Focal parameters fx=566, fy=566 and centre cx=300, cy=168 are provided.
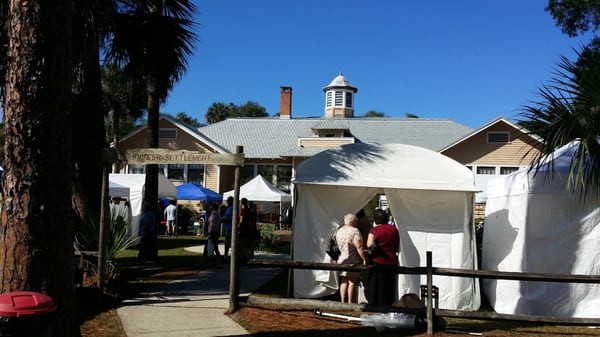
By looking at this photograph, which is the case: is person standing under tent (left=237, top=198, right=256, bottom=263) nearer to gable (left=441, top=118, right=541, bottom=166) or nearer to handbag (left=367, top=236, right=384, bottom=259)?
handbag (left=367, top=236, right=384, bottom=259)

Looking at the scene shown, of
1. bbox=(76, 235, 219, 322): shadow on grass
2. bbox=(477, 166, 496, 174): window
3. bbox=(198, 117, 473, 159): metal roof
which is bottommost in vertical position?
bbox=(76, 235, 219, 322): shadow on grass

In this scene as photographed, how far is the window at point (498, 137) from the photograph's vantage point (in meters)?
28.4

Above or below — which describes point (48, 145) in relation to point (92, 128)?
below

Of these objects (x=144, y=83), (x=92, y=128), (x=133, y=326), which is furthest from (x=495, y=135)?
(x=133, y=326)

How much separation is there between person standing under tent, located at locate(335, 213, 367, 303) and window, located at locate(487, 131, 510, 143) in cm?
2114

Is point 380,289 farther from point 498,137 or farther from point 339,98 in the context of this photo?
point 339,98

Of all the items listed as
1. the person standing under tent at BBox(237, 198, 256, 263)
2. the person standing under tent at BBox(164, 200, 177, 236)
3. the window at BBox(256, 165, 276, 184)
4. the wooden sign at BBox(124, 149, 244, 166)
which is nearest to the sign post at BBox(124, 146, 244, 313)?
the wooden sign at BBox(124, 149, 244, 166)

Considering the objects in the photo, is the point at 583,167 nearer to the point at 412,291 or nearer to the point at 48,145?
the point at 412,291

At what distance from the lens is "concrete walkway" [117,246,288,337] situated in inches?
292

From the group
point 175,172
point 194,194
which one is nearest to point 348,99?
point 175,172

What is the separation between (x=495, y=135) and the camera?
2842 centimetres

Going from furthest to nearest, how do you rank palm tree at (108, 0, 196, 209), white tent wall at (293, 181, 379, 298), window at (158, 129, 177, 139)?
window at (158, 129, 177, 139)
palm tree at (108, 0, 196, 209)
white tent wall at (293, 181, 379, 298)

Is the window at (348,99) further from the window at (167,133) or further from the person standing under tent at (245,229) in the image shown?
the person standing under tent at (245,229)

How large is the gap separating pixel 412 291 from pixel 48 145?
6.63 m
